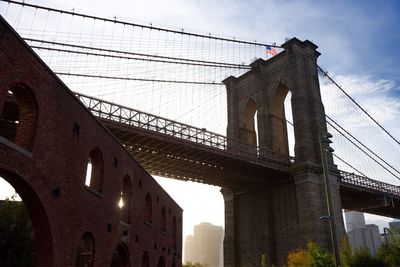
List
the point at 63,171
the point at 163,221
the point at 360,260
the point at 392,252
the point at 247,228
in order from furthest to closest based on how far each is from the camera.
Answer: the point at 247,228
the point at 392,252
the point at 360,260
the point at 163,221
the point at 63,171

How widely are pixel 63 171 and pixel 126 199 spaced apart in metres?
6.61

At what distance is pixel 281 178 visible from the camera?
43531mm

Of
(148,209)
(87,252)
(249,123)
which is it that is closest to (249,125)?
(249,123)

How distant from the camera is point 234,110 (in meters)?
53.6

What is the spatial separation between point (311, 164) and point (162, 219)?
19884 mm

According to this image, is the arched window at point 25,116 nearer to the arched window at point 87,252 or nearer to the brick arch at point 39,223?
the brick arch at point 39,223

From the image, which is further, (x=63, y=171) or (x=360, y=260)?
(x=360, y=260)

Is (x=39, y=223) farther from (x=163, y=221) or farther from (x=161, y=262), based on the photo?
(x=161, y=262)

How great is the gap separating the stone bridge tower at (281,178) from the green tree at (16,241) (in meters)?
26.7

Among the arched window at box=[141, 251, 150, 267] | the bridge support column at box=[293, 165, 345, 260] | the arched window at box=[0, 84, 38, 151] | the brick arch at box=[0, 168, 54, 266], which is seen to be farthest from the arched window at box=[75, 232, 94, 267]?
the bridge support column at box=[293, 165, 345, 260]

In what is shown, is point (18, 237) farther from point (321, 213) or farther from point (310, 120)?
point (310, 120)

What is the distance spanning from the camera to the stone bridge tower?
40281mm

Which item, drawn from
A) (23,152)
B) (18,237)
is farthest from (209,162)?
(23,152)

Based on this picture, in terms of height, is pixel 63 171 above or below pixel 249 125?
below
